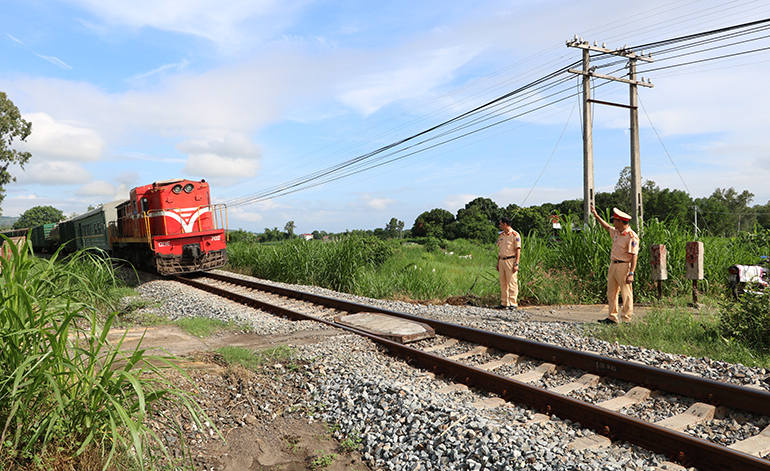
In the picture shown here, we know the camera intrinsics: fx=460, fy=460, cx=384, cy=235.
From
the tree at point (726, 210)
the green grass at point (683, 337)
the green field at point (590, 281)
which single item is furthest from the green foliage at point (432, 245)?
the tree at point (726, 210)

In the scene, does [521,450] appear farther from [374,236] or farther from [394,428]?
[374,236]

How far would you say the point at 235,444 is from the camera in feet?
11.8

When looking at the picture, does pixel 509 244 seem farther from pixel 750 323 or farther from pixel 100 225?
pixel 100 225

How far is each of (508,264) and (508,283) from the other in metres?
0.41

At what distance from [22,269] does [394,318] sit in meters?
5.26

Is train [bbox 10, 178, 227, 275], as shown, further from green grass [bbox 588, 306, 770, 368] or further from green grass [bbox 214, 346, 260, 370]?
green grass [bbox 588, 306, 770, 368]

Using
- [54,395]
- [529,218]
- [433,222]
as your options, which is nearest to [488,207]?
[529,218]

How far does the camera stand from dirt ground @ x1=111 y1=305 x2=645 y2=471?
3.33 metres

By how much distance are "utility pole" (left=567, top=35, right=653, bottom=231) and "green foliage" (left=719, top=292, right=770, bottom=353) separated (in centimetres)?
703

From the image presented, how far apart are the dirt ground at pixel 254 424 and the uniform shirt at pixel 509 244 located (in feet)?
16.6

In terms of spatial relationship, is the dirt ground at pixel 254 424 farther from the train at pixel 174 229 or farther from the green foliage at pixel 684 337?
the train at pixel 174 229

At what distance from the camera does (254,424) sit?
3924mm

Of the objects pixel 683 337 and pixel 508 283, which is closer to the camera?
pixel 683 337

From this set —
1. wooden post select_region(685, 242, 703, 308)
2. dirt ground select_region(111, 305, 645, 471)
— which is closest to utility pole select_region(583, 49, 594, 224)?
wooden post select_region(685, 242, 703, 308)
